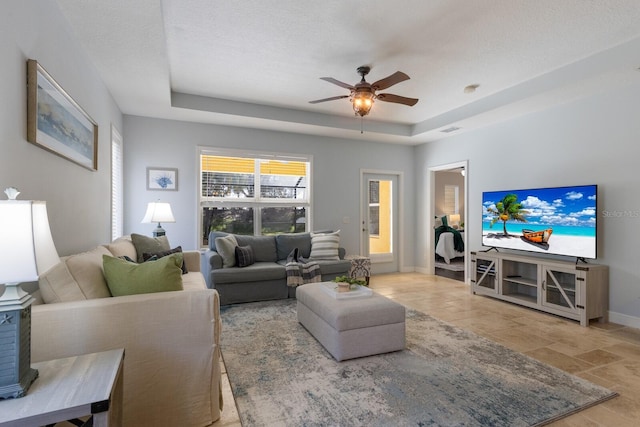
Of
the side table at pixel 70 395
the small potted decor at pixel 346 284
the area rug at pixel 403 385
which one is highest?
the side table at pixel 70 395

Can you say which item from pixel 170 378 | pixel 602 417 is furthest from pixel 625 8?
pixel 170 378

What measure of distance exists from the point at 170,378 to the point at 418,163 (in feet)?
19.3

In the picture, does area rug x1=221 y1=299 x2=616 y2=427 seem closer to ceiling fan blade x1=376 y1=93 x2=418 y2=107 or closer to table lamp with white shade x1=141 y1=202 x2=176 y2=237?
table lamp with white shade x1=141 y1=202 x2=176 y2=237

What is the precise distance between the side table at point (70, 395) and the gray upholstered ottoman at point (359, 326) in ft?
5.21

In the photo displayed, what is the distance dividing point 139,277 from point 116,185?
2.94m

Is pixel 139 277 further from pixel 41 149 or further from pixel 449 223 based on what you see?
pixel 449 223

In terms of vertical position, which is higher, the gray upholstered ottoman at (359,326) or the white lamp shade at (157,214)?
the white lamp shade at (157,214)

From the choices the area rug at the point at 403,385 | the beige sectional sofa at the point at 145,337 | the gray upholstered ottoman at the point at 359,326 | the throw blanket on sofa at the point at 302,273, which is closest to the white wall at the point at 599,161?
the area rug at the point at 403,385

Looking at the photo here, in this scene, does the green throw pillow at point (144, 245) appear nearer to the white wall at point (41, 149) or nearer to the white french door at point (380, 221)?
the white wall at point (41, 149)

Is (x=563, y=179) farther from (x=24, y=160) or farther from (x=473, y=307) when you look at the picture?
(x=24, y=160)

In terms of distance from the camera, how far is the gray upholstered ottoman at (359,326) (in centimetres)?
257

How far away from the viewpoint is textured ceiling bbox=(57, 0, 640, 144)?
242 centimetres

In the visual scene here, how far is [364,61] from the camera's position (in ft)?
10.9

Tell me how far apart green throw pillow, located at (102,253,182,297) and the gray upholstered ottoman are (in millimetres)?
1287
